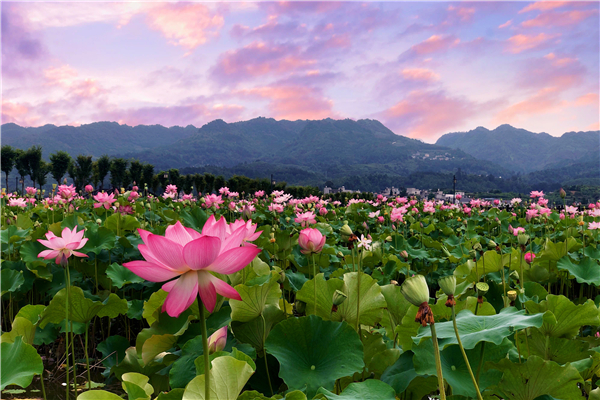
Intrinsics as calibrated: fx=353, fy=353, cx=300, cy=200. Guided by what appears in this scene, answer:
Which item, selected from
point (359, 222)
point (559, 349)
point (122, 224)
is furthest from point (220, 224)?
point (359, 222)

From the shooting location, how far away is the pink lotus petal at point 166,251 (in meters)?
0.64

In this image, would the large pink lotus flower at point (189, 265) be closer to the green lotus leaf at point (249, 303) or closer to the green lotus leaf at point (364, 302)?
the green lotus leaf at point (249, 303)

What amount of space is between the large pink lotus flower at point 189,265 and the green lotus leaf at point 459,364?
70cm

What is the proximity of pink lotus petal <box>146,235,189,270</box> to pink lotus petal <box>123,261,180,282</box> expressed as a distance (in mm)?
16

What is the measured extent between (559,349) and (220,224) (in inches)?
55.7

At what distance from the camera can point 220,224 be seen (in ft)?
2.52

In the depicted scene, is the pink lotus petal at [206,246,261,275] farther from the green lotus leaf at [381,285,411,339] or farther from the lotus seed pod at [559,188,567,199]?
the lotus seed pod at [559,188,567,199]

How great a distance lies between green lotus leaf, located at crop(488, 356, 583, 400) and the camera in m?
1.07

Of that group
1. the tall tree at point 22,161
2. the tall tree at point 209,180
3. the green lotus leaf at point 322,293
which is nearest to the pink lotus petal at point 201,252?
the green lotus leaf at point 322,293

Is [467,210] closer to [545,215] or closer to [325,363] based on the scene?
[545,215]

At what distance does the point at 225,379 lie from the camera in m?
0.80

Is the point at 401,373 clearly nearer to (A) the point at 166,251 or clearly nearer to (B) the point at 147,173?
(A) the point at 166,251

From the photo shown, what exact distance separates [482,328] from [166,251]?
96cm

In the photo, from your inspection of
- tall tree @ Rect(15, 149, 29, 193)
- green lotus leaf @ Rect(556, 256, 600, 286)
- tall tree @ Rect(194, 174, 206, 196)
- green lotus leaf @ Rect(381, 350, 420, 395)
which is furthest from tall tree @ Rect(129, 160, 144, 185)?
green lotus leaf @ Rect(381, 350, 420, 395)
